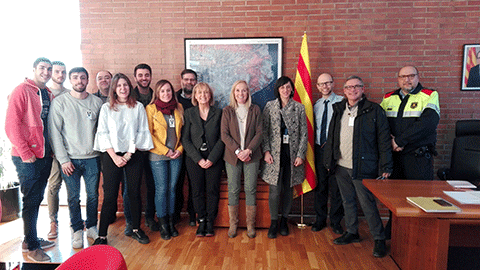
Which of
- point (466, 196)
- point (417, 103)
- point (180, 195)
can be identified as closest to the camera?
point (466, 196)

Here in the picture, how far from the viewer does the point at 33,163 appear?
264 cm

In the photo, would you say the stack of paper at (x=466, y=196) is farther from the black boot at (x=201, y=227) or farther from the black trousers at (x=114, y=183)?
the black trousers at (x=114, y=183)

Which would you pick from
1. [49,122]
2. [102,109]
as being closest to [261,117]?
[102,109]

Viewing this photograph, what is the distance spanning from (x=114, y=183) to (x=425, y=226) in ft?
8.94

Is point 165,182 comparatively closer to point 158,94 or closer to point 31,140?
point 158,94

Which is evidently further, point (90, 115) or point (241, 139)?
point (241, 139)

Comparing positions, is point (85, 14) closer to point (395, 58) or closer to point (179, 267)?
point (179, 267)

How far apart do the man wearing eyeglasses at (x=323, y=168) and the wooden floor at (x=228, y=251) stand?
155 millimetres

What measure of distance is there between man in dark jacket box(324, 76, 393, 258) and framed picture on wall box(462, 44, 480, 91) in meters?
1.76

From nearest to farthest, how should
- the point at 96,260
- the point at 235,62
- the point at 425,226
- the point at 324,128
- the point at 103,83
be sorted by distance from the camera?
the point at 96,260 → the point at 425,226 → the point at 324,128 → the point at 103,83 → the point at 235,62

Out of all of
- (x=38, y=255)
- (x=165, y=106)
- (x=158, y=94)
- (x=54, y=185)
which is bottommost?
(x=38, y=255)

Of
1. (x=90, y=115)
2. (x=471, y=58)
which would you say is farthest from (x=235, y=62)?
(x=471, y=58)

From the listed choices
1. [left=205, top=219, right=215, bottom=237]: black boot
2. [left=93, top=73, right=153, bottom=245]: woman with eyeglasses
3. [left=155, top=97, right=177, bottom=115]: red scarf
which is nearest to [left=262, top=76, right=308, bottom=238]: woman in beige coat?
[left=205, top=219, right=215, bottom=237]: black boot

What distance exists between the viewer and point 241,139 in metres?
3.00
